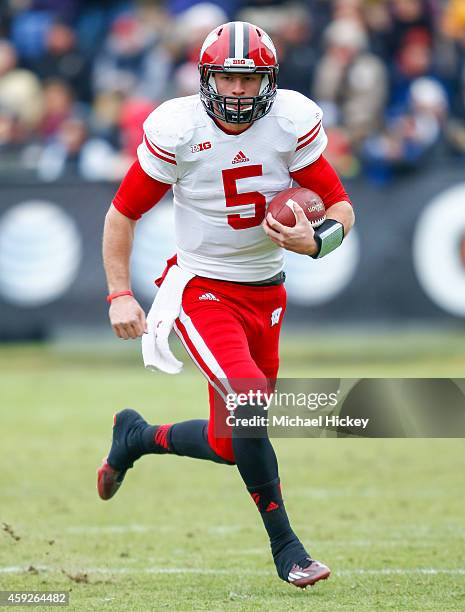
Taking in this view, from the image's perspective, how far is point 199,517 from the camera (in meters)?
6.50

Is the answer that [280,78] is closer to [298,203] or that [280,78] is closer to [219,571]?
[298,203]

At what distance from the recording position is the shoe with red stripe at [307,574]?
4.67 m

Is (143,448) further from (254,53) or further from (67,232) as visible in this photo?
(67,232)

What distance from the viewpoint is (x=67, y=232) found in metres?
12.0

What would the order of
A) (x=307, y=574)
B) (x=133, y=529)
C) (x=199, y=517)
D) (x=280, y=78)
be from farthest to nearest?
1. (x=280, y=78)
2. (x=199, y=517)
3. (x=133, y=529)
4. (x=307, y=574)

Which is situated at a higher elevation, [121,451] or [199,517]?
[121,451]

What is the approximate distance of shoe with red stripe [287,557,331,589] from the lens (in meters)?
4.67

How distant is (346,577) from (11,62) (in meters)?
10.3

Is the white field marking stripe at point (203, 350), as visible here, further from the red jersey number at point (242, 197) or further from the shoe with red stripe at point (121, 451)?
the shoe with red stripe at point (121, 451)

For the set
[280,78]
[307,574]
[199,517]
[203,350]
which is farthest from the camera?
[280,78]

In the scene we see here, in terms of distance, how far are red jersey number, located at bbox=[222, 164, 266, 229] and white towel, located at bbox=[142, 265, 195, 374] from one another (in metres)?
0.32

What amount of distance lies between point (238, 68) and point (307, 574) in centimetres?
194

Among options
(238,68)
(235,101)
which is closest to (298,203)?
(235,101)

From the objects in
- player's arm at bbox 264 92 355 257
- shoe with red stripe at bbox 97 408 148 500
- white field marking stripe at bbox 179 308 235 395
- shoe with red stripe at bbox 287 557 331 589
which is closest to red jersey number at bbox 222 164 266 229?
player's arm at bbox 264 92 355 257
